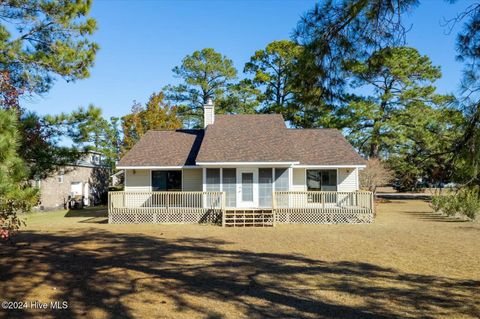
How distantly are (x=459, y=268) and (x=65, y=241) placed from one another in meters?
11.7

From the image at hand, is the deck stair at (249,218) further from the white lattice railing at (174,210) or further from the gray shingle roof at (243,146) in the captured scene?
the gray shingle roof at (243,146)

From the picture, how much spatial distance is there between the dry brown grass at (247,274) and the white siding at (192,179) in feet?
23.2

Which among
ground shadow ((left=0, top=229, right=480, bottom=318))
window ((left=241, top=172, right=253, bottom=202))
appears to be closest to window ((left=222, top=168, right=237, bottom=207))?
window ((left=241, top=172, right=253, bottom=202))

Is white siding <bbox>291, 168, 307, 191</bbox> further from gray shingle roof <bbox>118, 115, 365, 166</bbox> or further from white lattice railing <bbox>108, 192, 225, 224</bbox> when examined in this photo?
white lattice railing <bbox>108, 192, 225, 224</bbox>

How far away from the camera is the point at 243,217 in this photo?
750 inches

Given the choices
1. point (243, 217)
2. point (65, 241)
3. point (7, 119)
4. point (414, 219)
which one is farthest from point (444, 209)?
point (7, 119)

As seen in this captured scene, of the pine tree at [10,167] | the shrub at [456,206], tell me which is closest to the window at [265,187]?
the shrub at [456,206]

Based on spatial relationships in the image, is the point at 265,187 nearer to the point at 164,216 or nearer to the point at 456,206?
the point at 164,216

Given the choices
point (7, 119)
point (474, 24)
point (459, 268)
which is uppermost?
point (474, 24)

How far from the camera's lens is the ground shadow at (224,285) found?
21.4 ft

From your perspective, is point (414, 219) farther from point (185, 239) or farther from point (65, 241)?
point (65, 241)

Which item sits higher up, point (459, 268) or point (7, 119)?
point (7, 119)

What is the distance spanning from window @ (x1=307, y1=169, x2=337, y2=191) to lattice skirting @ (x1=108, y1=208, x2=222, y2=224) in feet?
19.5

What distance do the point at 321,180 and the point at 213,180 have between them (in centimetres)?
621
